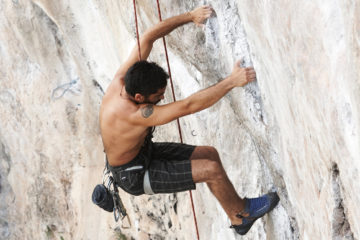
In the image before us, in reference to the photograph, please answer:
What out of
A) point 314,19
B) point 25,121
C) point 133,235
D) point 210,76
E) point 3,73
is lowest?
point 133,235

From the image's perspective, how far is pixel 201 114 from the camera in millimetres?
5211

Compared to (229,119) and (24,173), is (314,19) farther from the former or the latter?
(24,173)

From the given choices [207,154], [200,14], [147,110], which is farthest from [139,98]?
[200,14]

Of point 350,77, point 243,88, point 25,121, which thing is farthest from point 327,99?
point 25,121

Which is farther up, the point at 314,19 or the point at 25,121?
the point at 25,121

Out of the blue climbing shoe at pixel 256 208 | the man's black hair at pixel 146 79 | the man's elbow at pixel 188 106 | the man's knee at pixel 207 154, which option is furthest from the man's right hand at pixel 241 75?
the blue climbing shoe at pixel 256 208

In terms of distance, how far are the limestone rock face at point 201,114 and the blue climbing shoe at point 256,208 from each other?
0.10 metres

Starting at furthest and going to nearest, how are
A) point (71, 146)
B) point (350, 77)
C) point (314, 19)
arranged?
point (71, 146) < point (314, 19) < point (350, 77)

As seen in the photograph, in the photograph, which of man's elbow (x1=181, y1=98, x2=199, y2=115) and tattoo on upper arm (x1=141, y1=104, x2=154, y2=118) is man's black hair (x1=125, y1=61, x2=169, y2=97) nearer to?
tattoo on upper arm (x1=141, y1=104, x2=154, y2=118)

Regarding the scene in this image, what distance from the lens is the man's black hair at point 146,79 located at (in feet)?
11.5

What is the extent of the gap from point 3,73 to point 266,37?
21.5 ft

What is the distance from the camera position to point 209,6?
405 cm

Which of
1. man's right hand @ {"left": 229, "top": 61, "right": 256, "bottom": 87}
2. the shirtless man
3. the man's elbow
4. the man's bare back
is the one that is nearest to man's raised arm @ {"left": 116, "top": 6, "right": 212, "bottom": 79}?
the shirtless man

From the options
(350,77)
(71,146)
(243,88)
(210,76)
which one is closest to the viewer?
(350,77)
